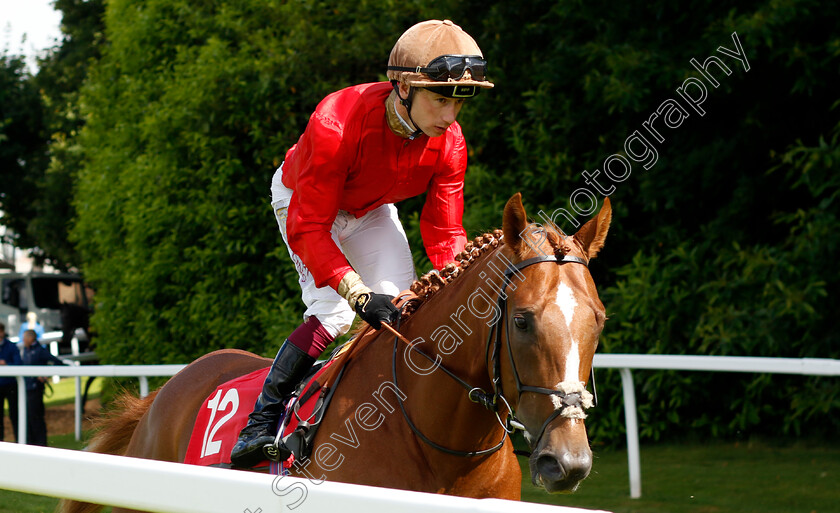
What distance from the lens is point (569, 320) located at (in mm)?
2219

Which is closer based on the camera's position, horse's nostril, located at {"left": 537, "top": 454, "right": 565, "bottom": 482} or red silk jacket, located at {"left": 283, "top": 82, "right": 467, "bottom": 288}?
horse's nostril, located at {"left": 537, "top": 454, "right": 565, "bottom": 482}

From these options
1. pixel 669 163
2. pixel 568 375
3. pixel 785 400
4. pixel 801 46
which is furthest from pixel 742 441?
pixel 568 375

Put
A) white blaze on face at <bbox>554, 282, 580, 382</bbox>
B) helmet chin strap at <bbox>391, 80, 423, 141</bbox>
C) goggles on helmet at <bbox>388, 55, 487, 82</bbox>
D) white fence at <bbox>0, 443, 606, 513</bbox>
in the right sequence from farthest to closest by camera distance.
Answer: helmet chin strap at <bbox>391, 80, 423, 141</bbox>
goggles on helmet at <bbox>388, 55, 487, 82</bbox>
white blaze on face at <bbox>554, 282, 580, 382</bbox>
white fence at <bbox>0, 443, 606, 513</bbox>

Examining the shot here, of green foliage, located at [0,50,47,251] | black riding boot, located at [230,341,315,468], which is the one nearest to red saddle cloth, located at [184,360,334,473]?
black riding boot, located at [230,341,315,468]

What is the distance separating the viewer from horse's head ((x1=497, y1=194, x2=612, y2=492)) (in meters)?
2.11

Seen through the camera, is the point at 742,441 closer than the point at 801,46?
No

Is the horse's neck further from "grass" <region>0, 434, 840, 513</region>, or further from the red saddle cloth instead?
"grass" <region>0, 434, 840, 513</region>

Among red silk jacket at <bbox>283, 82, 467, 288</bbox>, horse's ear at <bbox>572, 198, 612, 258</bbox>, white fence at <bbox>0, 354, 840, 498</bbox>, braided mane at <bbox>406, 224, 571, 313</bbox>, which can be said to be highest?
red silk jacket at <bbox>283, 82, 467, 288</bbox>

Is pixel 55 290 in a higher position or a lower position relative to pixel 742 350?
lower

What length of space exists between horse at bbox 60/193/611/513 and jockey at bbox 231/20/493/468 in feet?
0.62

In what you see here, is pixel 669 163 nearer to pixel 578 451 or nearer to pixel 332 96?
pixel 332 96

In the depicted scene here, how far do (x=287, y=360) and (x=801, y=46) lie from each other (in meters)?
4.99

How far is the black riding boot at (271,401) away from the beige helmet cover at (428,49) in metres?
1.01

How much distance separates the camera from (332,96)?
10.2 ft
